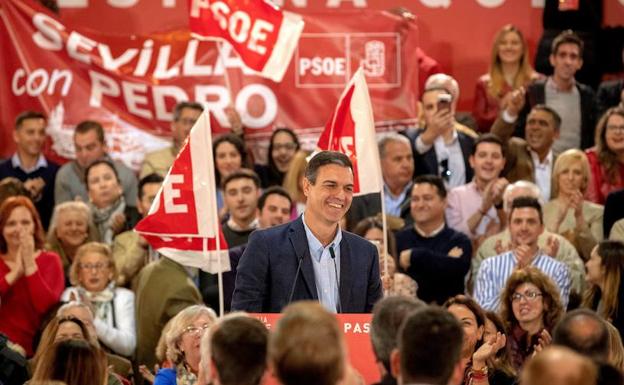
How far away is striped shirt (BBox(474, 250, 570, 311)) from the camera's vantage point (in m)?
10.1

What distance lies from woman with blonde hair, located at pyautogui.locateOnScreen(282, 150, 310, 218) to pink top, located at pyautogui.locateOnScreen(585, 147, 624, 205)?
207 cm

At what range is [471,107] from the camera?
1391 cm

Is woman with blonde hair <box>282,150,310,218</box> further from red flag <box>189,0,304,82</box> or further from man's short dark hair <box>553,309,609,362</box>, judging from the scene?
man's short dark hair <box>553,309,609,362</box>

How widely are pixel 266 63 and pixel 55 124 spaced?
6.05 feet

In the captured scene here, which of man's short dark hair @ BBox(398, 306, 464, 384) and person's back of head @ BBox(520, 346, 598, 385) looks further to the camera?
man's short dark hair @ BBox(398, 306, 464, 384)

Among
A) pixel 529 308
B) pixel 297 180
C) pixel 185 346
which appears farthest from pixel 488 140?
pixel 185 346

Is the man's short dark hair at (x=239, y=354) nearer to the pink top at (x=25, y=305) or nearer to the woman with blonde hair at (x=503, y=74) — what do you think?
the pink top at (x=25, y=305)

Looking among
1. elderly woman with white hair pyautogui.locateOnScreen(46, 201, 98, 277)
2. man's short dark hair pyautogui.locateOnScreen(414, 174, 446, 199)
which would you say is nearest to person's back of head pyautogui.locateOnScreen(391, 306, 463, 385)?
man's short dark hair pyautogui.locateOnScreen(414, 174, 446, 199)

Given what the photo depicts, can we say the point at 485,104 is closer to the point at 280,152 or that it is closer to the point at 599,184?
the point at 599,184

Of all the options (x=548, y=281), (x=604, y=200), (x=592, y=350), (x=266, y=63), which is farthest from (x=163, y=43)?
(x=592, y=350)

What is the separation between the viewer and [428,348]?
5148 mm

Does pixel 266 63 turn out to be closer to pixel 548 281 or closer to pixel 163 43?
pixel 163 43

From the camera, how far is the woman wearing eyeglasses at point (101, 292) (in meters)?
10.2

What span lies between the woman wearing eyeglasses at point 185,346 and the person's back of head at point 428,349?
10.2 ft
